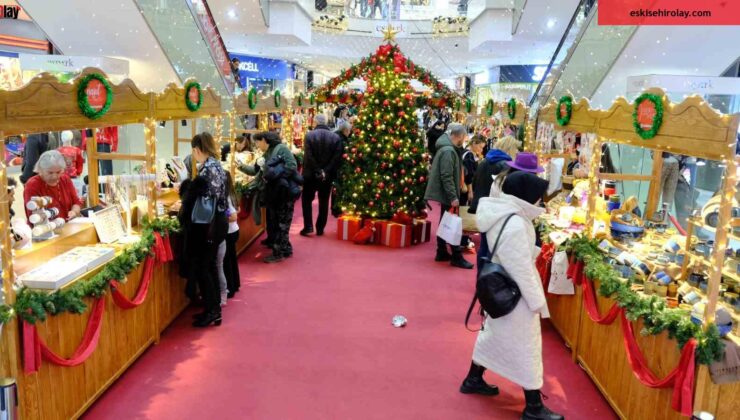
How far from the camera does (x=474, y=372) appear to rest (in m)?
3.96

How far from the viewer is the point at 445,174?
6.84 meters

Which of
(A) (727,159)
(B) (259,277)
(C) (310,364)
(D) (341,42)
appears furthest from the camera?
(D) (341,42)

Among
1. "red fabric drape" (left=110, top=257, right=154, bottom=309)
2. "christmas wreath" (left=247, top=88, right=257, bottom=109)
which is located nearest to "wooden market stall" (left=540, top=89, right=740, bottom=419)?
"red fabric drape" (left=110, top=257, right=154, bottom=309)

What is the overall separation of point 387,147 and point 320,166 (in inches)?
39.0

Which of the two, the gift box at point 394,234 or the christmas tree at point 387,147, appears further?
the christmas tree at point 387,147

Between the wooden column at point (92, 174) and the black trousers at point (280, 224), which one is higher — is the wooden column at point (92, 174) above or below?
above

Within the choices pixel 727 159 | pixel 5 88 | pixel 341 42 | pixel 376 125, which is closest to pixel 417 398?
pixel 727 159

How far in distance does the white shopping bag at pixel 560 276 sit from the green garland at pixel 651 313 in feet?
1.12

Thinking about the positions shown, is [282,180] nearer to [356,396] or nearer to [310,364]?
[310,364]

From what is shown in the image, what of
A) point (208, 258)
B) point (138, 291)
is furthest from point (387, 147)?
point (138, 291)

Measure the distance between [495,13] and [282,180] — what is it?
313 inches

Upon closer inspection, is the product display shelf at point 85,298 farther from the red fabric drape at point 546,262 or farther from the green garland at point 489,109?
the green garland at point 489,109

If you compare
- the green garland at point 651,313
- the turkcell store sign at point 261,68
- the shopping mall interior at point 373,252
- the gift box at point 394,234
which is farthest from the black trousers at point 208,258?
the turkcell store sign at point 261,68

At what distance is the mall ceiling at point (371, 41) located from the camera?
37.5ft
